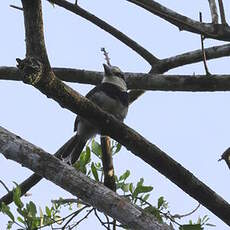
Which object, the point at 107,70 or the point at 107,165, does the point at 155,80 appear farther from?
the point at 107,70

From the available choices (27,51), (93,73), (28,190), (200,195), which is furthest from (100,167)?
(27,51)

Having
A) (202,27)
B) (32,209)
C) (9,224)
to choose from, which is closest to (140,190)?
(32,209)

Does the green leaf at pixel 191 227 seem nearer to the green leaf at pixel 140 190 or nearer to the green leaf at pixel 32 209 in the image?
the green leaf at pixel 140 190

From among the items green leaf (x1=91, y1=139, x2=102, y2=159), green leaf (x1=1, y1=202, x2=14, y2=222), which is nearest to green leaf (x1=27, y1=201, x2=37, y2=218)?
green leaf (x1=1, y1=202, x2=14, y2=222)

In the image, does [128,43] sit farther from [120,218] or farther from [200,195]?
[120,218]

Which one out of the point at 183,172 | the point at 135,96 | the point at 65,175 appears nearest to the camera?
the point at 65,175

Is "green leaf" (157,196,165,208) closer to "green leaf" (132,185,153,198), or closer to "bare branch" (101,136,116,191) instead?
"green leaf" (132,185,153,198)

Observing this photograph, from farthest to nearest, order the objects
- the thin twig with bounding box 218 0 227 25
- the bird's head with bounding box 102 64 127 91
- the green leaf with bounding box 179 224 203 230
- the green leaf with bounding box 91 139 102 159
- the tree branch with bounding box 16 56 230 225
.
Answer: the bird's head with bounding box 102 64 127 91 < the green leaf with bounding box 91 139 102 159 < the thin twig with bounding box 218 0 227 25 < the green leaf with bounding box 179 224 203 230 < the tree branch with bounding box 16 56 230 225

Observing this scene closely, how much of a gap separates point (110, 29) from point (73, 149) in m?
0.93

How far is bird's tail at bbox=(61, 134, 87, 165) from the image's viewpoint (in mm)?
3834

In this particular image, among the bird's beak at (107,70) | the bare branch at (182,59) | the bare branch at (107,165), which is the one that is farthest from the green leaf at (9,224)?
the bird's beak at (107,70)

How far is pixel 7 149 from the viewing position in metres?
2.63

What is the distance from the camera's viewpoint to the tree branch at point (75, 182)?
234 centimetres

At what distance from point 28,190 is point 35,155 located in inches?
37.5
